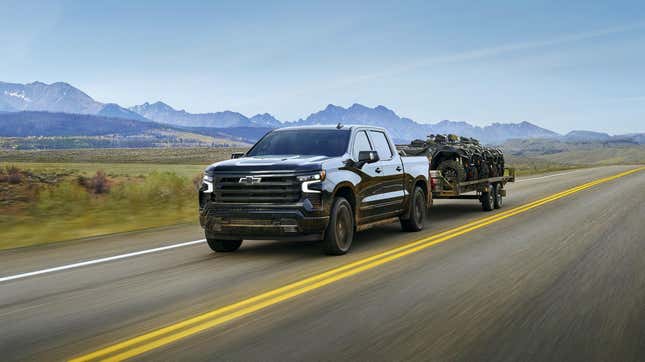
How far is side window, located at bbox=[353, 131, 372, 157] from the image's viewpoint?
1055 cm

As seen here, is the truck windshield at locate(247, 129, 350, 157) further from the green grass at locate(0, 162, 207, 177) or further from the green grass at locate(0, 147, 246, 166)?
the green grass at locate(0, 147, 246, 166)

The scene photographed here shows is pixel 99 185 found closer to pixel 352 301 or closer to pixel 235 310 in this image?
pixel 235 310

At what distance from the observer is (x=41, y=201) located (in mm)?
16328

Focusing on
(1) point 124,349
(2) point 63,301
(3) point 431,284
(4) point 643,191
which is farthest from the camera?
(4) point 643,191

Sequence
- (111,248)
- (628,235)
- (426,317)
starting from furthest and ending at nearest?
(628,235)
(111,248)
(426,317)

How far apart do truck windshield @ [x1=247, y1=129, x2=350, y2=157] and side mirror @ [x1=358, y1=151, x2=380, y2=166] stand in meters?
0.29

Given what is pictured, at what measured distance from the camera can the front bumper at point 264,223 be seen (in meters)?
8.90

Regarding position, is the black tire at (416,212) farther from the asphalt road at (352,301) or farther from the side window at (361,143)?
the side window at (361,143)

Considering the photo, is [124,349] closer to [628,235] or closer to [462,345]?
[462,345]

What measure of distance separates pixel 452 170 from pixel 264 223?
25.4 feet

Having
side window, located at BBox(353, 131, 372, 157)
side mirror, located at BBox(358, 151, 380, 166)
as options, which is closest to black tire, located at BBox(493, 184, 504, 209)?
side window, located at BBox(353, 131, 372, 157)

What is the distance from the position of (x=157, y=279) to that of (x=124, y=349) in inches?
117

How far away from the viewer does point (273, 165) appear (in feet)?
30.0

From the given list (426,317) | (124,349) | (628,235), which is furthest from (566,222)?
(124,349)
